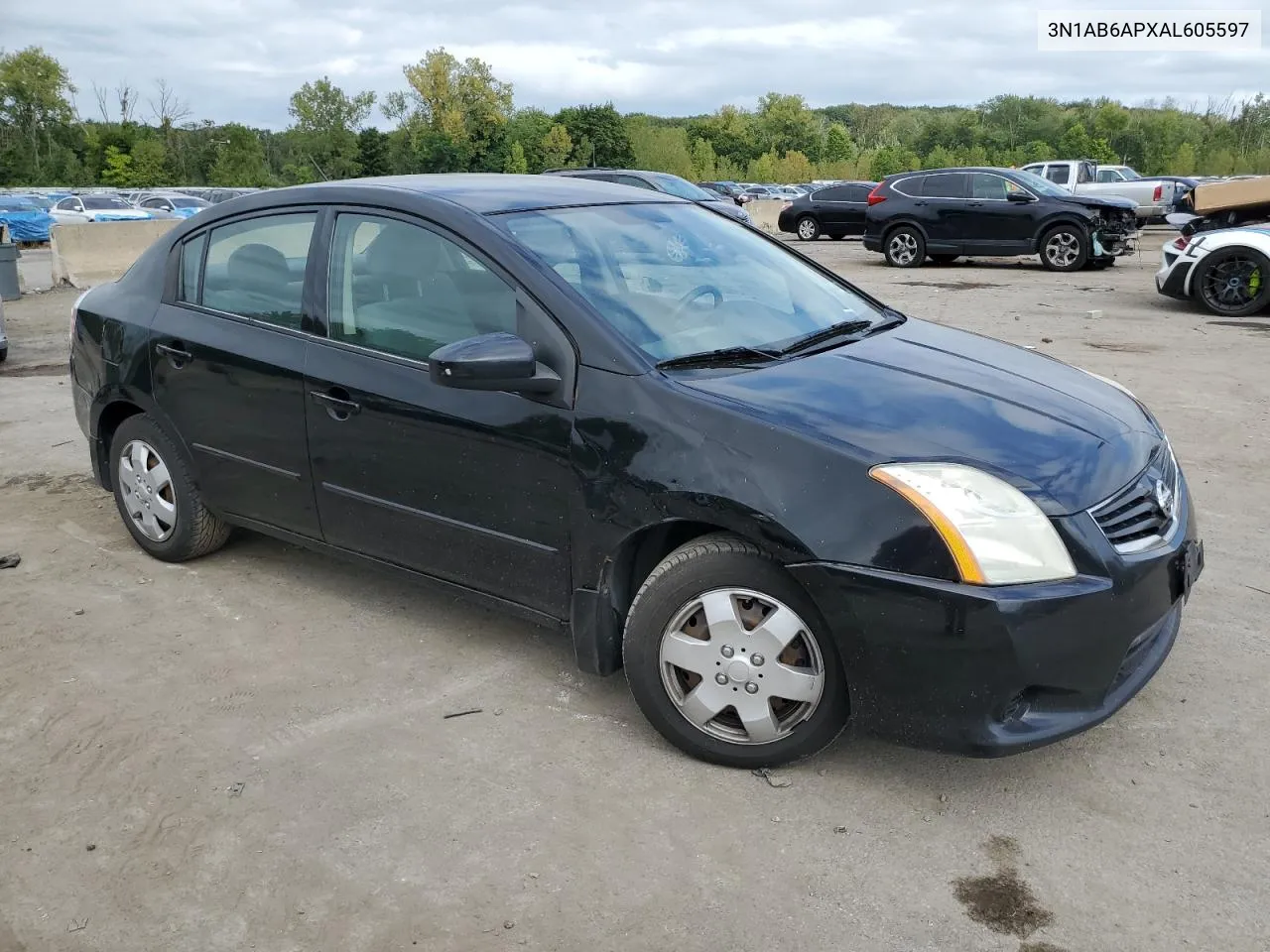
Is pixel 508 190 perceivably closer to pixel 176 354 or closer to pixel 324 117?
pixel 176 354

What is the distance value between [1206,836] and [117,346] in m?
4.37

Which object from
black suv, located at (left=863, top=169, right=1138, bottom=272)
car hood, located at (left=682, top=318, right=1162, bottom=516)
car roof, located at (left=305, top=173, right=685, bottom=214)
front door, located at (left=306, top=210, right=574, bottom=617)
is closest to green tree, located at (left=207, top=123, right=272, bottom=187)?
black suv, located at (left=863, top=169, right=1138, bottom=272)

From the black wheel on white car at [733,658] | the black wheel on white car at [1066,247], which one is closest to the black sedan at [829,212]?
the black wheel on white car at [1066,247]

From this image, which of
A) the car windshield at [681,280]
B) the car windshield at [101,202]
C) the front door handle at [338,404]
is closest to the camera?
the car windshield at [681,280]

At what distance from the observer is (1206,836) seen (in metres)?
2.84

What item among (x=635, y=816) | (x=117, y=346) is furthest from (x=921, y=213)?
(x=635, y=816)

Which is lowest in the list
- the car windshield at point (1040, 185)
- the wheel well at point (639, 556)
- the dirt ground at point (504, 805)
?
the dirt ground at point (504, 805)

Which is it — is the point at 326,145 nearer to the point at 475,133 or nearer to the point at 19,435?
the point at 475,133

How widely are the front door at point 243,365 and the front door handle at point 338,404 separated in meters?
0.13

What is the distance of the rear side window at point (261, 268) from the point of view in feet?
13.5

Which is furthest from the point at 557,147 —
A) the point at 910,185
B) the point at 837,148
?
the point at 910,185

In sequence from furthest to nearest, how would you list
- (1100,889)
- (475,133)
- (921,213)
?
(475,133), (921,213), (1100,889)

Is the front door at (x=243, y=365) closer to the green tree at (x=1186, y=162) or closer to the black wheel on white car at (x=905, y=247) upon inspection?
the black wheel on white car at (x=905, y=247)

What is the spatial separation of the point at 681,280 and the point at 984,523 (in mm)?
1466
